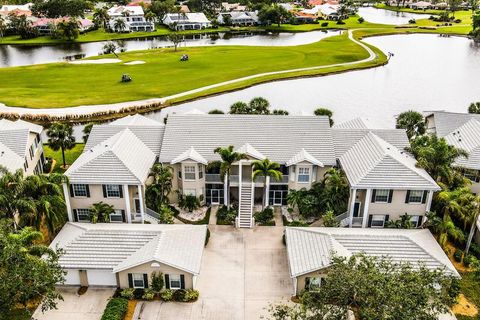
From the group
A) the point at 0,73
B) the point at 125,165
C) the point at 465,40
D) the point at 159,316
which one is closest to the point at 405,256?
the point at 159,316

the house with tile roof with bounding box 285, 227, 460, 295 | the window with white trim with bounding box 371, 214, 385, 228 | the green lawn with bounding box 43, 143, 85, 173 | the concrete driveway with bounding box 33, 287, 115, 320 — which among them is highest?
the house with tile roof with bounding box 285, 227, 460, 295

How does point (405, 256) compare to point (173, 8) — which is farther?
point (173, 8)

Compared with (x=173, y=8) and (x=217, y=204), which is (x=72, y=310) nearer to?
(x=217, y=204)

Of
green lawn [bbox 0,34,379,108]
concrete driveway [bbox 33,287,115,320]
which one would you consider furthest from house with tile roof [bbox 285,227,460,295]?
green lawn [bbox 0,34,379,108]

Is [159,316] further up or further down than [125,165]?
further down

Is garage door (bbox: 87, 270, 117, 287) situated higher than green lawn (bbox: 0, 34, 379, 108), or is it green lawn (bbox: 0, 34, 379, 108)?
green lawn (bbox: 0, 34, 379, 108)

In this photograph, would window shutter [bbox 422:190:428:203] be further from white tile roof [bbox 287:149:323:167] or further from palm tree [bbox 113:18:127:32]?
palm tree [bbox 113:18:127:32]

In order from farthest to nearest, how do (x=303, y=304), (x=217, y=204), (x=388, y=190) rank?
(x=217, y=204) → (x=388, y=190) → (x=303, y=304)

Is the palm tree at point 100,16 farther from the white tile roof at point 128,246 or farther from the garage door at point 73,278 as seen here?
the garage door at point 73,278
